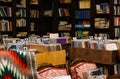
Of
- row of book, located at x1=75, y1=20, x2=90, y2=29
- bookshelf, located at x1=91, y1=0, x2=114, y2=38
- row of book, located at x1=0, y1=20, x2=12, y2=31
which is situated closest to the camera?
row of book, located at x1=0, y1=20, x2=12, y2=31

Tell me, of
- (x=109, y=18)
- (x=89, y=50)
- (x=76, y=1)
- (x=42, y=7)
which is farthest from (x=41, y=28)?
(x=89, y=50)

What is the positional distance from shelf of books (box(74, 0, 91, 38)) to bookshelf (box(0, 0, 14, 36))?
1924 mm

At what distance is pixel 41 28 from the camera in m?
9.52

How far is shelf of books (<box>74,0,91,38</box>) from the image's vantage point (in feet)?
29.8

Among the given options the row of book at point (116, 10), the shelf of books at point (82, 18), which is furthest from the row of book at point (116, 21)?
the shelf of books at point (82, 18)

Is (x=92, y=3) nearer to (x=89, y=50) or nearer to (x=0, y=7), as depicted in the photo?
(x=0, y=7)

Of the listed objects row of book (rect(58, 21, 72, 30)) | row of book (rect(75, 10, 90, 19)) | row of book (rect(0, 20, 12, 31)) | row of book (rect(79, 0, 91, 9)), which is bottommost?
row of book (rect(58, 21, 72, 30))

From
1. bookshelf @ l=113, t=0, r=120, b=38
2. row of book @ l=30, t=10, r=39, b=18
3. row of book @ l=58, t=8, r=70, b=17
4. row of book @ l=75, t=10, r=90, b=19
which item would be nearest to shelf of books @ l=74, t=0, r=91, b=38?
row of book @ l=75, t=10, r=90, b=19

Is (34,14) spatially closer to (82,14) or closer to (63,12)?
(63,12)

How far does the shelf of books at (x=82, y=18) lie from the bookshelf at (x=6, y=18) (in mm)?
1924

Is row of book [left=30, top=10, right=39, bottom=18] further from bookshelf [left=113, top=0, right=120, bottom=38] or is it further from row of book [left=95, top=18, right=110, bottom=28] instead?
bookshelf [left=113, top=0, right=120, bottom=38]

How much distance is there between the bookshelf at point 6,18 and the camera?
27.9 ft

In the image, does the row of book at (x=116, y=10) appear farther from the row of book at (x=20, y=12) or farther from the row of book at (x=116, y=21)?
the row of book at (x=20, y=12)

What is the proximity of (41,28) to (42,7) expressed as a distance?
65 cm
